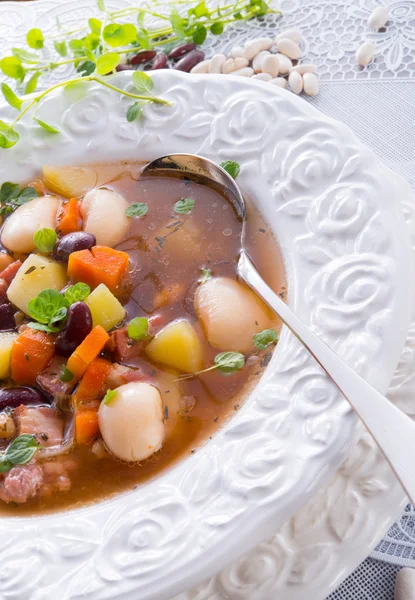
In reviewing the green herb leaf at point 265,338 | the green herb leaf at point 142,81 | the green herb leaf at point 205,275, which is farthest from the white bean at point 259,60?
the green herb leaf at point 265,338

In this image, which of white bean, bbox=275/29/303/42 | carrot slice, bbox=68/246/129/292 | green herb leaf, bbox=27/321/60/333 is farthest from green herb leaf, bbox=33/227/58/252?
white bean, bbox=275/29/303/42

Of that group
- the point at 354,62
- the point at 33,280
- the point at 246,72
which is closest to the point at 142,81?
the point at 246,72

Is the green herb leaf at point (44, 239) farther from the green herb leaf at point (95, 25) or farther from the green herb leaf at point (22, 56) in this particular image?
the green herb leaf at point (95, 25)

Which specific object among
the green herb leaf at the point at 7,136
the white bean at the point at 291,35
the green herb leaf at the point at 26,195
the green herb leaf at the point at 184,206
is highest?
the white bean at the point at 291,35

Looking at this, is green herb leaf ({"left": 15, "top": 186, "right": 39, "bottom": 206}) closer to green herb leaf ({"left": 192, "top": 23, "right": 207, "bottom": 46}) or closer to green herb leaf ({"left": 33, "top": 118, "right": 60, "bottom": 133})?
green herb leaf ({"left": 33, "top": 118, "right": 60, "bottom": 133})

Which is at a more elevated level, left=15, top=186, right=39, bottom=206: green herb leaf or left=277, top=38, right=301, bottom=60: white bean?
left=277, top=38, right=301, bottom=60: white bean

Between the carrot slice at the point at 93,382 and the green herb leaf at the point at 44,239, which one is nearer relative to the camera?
the carrot slice at the point at 93,382

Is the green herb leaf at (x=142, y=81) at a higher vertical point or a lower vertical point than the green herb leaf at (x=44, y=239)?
A: higher
